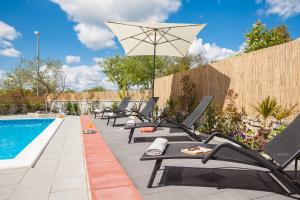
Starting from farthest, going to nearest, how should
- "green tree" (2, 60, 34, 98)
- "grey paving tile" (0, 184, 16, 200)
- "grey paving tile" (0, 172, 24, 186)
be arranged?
"green tree" (2, 60, 34, 98), "grey paving tile" (0, 172, 24, 186), "grey paving tile" (0, 184, 16, 200)

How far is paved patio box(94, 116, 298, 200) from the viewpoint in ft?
10.1

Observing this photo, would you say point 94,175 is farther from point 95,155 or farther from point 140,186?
point 95,155

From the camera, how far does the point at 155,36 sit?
383 inches

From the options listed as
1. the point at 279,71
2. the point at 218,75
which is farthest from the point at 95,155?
the point at 218,75

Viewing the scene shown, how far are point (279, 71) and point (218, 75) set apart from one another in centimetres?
265

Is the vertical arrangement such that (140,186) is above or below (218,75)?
below

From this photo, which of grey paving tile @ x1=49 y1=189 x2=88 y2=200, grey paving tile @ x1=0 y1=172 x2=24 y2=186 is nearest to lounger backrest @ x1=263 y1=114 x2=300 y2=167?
grey paving tile @ x1=49 y1=189 x2=88 y2=200

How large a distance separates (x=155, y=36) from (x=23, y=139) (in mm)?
6336

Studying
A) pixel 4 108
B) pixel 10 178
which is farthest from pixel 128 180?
pixel 4 108

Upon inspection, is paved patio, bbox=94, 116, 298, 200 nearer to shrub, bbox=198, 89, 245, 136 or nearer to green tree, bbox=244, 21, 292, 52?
shrub, bbox=198, 89, 245, 136

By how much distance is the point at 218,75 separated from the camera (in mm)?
8500

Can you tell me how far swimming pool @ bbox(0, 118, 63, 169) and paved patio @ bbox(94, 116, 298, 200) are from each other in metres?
1.78

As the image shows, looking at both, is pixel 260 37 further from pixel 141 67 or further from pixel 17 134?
pixel 17 134

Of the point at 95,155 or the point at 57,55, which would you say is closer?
the point at 95,155
